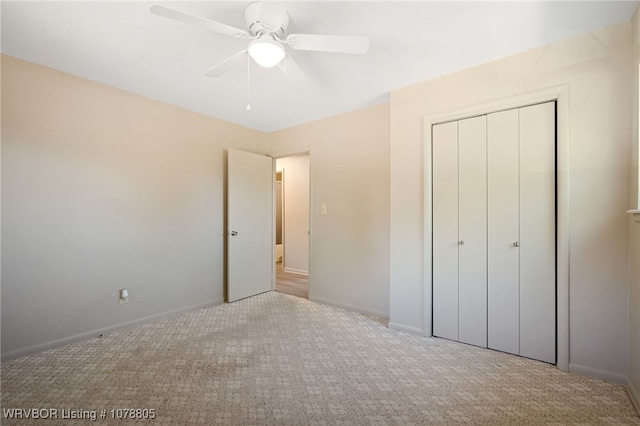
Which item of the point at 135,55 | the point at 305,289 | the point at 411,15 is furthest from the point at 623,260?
the point at 135,55

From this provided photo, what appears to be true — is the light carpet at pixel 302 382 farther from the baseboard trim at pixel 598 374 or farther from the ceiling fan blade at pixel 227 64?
the ceiling fan blade at pixel 227 64

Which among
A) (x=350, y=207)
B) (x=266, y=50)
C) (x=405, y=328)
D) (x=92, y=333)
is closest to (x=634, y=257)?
(x=405, y=328)

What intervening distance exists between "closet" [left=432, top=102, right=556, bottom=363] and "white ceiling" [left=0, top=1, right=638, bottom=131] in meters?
0.55

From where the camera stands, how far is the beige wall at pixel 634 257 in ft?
5.58

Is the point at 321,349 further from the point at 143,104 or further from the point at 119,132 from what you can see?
the point at 143,104

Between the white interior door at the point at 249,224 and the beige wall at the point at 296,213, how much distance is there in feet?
4.56

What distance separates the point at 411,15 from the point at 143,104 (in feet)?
8.63

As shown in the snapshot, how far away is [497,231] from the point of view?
2326mm

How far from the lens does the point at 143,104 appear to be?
9.67ft

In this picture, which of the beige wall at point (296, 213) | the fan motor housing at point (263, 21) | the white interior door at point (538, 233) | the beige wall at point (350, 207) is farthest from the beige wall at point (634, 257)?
the beige wall at point (296, 213)

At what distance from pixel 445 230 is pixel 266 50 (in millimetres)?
2009

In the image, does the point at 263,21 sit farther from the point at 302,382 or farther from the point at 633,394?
the point at 633,394

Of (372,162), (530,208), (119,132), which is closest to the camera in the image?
(530,208)

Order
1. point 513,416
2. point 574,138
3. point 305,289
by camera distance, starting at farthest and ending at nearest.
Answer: point 305,289 → point 574,138 → point 513,416
